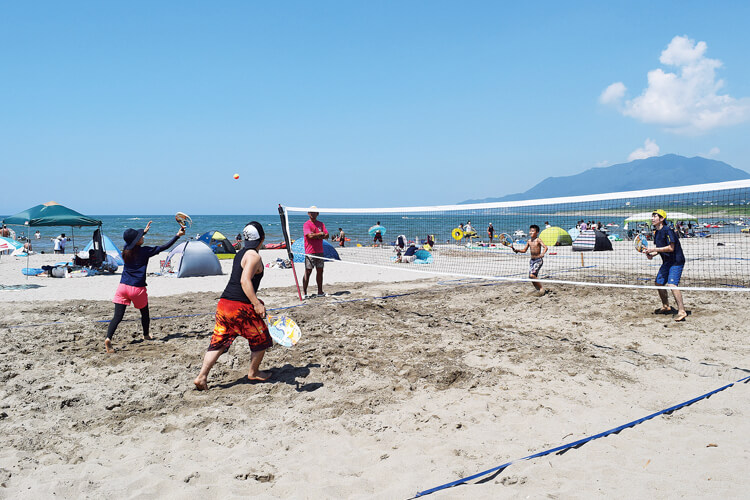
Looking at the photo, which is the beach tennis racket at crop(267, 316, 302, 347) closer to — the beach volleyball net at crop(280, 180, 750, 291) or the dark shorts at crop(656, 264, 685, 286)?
the beach volleyball net at crop(280, 180, 750, 291)

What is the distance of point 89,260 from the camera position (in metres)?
13.6

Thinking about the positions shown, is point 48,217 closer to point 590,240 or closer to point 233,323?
point 233,323

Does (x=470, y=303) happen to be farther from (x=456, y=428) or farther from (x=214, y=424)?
(x=214, y=424)

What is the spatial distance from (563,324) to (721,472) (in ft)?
12.5

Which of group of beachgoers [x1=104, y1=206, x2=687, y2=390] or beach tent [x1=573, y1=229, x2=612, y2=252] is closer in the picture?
group of beachgoers [x1=104, y1=206, x2=687, y2=390]

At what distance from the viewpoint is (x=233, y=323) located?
4.20 metres

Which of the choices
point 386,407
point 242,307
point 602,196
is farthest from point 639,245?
point 242,307

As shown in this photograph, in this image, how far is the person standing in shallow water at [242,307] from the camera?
13.5 feet

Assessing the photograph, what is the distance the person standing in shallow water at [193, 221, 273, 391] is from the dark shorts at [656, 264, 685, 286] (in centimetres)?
551

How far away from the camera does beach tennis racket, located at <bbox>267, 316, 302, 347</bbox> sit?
4.64 meters

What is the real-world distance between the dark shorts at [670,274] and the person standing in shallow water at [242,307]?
5514 millimetres

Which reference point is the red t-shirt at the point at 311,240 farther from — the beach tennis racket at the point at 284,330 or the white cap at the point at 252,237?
the white cap at the point at 252,237

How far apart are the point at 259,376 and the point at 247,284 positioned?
3.51ft

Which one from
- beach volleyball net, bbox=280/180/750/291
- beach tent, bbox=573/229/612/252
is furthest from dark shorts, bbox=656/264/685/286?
beach tent, bbox=573/229/612/252
